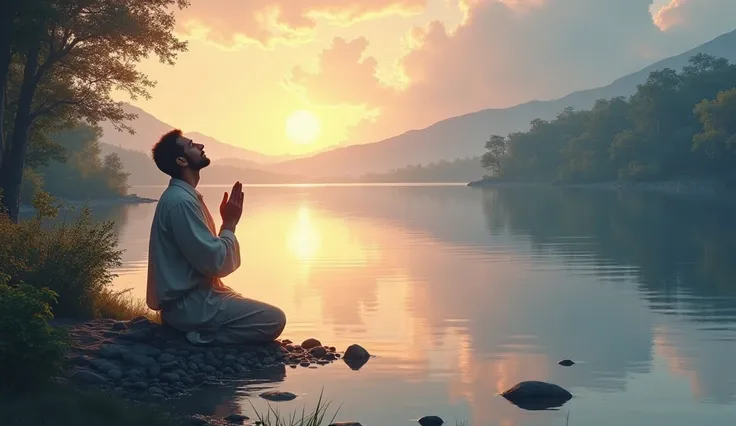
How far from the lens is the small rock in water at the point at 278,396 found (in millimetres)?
10906

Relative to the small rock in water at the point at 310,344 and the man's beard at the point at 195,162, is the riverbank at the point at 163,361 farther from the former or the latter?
the man's beard at the point at 195,162

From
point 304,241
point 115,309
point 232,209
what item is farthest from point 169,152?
point 304,241

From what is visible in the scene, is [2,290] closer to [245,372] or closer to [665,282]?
[245,372]

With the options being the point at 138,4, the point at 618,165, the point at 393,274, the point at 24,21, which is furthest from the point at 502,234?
the point at 618,165

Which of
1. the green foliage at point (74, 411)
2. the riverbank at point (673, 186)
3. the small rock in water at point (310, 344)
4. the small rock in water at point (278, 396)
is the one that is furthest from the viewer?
the riverbank at point (673, 186)

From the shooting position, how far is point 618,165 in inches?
5212

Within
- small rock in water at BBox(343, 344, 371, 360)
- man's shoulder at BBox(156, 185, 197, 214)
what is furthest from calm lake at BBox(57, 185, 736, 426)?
man's shoulder at BBox(156, 185, 197, 214)

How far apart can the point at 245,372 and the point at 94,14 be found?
41.3 ft

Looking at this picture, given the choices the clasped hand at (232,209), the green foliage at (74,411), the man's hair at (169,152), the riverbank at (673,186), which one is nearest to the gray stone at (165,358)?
the clasped hand at (232,209)

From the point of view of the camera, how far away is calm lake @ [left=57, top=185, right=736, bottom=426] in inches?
425

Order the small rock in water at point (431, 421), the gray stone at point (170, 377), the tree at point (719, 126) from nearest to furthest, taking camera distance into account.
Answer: the small rock in water at point (431, 421) < the gray stone at point (170, 377) < the tree at point (719, 126)

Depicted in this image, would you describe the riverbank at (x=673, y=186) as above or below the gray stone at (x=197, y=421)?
above

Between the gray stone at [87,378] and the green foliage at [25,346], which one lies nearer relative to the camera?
the green foliage at [25,346]

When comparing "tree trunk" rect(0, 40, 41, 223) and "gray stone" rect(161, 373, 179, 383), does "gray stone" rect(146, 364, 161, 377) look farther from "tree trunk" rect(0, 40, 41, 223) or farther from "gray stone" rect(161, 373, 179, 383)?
"tree trunk" rect(0, 40, 41, 223)
